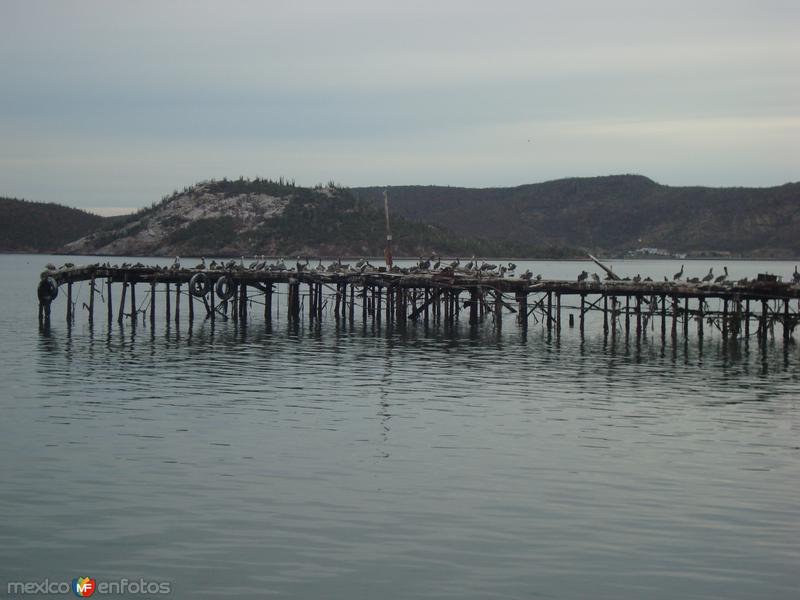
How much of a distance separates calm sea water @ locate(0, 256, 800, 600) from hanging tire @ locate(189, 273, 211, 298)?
1953 centimetres

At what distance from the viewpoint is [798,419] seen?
31109mm

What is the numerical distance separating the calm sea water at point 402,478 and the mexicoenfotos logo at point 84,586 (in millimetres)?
373

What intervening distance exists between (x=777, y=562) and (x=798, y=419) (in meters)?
14.1

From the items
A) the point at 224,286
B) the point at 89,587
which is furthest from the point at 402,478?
the point at 224,286

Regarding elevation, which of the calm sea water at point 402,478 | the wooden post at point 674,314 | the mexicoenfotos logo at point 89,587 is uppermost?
the wooden post at point 674,314

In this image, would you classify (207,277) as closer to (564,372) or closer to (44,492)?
(564,372)

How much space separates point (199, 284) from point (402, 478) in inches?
1676

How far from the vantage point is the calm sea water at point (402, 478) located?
17297 millimetres

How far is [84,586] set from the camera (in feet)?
54.0

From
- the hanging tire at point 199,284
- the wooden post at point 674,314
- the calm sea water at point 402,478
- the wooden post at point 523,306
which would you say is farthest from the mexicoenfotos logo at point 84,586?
the hanging tire at point 199,284

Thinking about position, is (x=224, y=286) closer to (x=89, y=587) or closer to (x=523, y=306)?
(x=523, y=306)

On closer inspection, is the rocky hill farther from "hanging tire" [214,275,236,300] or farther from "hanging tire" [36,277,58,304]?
"hanging tire" [36,277,58,304]

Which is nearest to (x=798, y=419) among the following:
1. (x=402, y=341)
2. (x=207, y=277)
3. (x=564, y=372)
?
(x=564, y=372)

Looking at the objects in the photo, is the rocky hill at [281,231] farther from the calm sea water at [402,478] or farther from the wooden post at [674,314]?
the calm sea water at [402,478]
